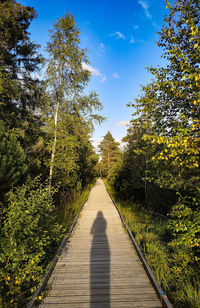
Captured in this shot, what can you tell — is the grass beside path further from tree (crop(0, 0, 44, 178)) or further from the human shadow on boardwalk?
tree (crop(0, 0, 44, 178))

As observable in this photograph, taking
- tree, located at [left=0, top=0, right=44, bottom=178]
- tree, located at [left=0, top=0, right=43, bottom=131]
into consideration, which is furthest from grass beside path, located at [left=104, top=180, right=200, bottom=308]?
tree, located at [left=0, top=0, right=43, bottom=131]

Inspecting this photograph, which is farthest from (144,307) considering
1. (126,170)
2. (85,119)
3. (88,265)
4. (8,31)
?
(8,31)

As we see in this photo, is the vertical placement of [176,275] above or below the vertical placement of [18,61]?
below

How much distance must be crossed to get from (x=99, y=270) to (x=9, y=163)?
380 cm

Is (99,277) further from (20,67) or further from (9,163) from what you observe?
(20,67)

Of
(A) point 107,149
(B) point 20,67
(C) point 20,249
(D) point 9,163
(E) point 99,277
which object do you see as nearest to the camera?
(C) point 20,249

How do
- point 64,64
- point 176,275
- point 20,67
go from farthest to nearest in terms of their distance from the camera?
point 20,67, point 64,64, point 176,275

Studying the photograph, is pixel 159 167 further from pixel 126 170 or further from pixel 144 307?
pixel 126 170

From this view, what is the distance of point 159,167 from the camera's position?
4.79m

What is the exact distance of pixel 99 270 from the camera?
11.7ft

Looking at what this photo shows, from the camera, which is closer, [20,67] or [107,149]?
[20,67]

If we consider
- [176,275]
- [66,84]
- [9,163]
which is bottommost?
[176,275]

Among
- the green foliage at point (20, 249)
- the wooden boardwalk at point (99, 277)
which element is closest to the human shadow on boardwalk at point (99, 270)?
the wooden boardwalk at point (99, 277)

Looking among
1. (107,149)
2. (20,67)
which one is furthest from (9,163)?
(107,149)
